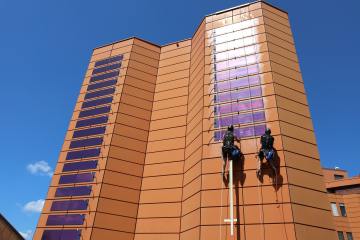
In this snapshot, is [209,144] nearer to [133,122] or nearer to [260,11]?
[133,122]

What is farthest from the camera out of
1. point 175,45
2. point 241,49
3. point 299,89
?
point 175,45

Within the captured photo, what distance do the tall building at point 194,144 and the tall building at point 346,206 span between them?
27175 mm

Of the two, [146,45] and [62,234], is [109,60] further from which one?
[62,234]

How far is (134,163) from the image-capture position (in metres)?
33.7

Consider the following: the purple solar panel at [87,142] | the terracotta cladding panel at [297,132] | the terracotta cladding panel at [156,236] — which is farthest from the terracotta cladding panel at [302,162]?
the purple solar panel at [87,142]

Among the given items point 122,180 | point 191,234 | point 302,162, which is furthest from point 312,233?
point 122,180

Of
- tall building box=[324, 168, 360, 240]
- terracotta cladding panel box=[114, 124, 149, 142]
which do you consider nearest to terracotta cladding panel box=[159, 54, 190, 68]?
terracotta cladding panel box=[114, 124, 149, 142]

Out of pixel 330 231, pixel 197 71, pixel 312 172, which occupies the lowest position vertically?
pixel 330 231

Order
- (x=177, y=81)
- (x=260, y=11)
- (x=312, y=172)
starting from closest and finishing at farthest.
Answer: (x=312, y=172) < (x=260, y=11) < (x=177, y=81)

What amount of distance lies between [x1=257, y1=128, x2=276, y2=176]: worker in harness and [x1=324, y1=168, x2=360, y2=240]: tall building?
31259mm

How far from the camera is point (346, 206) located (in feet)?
158

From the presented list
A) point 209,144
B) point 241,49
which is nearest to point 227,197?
point 209,144

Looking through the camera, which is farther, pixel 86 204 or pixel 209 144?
pixel 86 204

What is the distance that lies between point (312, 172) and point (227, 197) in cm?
719
